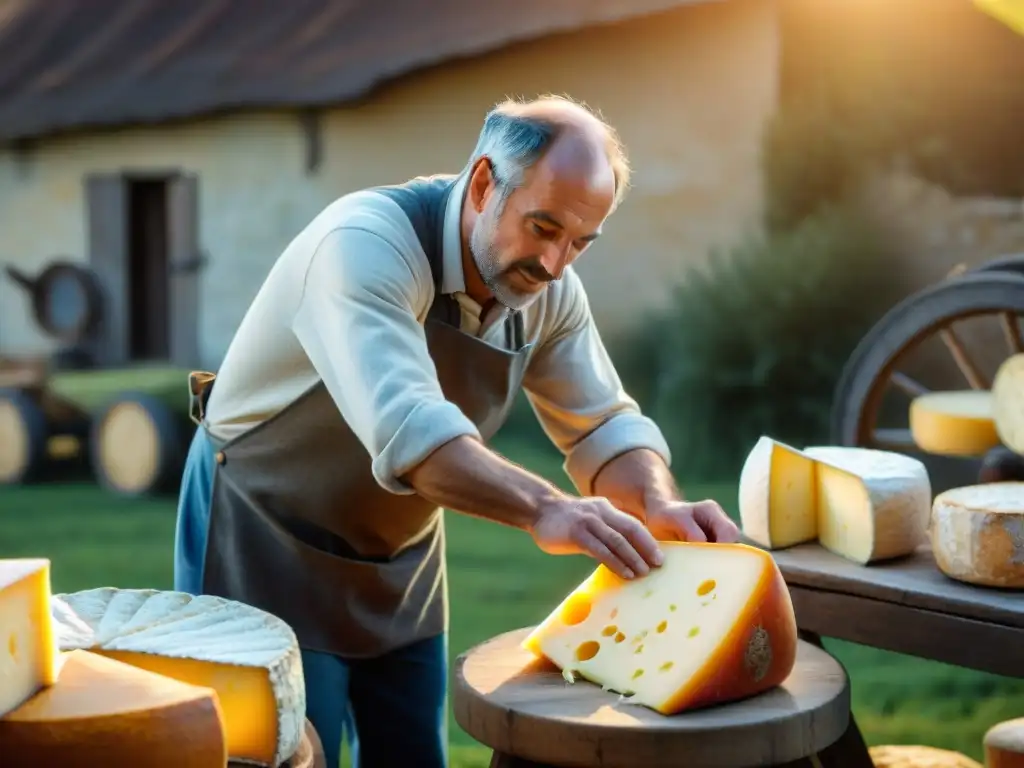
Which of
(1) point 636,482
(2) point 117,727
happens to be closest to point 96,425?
(1) point 636,482

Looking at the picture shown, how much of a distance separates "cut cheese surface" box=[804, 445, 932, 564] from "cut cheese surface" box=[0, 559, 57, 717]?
1622 millimetres

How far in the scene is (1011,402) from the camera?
369 cm

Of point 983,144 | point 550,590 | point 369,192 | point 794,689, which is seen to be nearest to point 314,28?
point 983,144

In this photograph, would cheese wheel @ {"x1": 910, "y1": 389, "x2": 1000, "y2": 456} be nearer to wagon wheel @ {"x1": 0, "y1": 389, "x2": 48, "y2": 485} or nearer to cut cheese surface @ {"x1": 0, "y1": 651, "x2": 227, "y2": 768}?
cut cheese surface @ {"x1": 0, "y1": 651, "x2": 227, "y2": 768}

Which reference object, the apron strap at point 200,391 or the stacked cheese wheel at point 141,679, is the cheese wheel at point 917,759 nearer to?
the apron strap at point 200,391

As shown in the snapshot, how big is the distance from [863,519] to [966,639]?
1.12ft

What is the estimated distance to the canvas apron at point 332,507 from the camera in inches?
96.2

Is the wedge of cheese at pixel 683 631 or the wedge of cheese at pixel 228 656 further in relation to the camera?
the wedge of cheese at pixel 683 631

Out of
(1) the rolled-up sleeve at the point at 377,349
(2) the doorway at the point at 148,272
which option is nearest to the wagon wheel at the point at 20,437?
(2) the doorway at the point at 148,272

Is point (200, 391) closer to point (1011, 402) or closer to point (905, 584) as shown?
point (905, 584)

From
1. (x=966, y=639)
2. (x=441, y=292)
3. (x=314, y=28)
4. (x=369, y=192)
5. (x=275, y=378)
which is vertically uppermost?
(x=314, y=28)

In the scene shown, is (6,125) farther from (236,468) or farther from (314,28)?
(236,468)

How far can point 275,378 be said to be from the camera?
2.46 meters

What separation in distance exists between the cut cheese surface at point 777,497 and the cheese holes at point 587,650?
0.85 m
